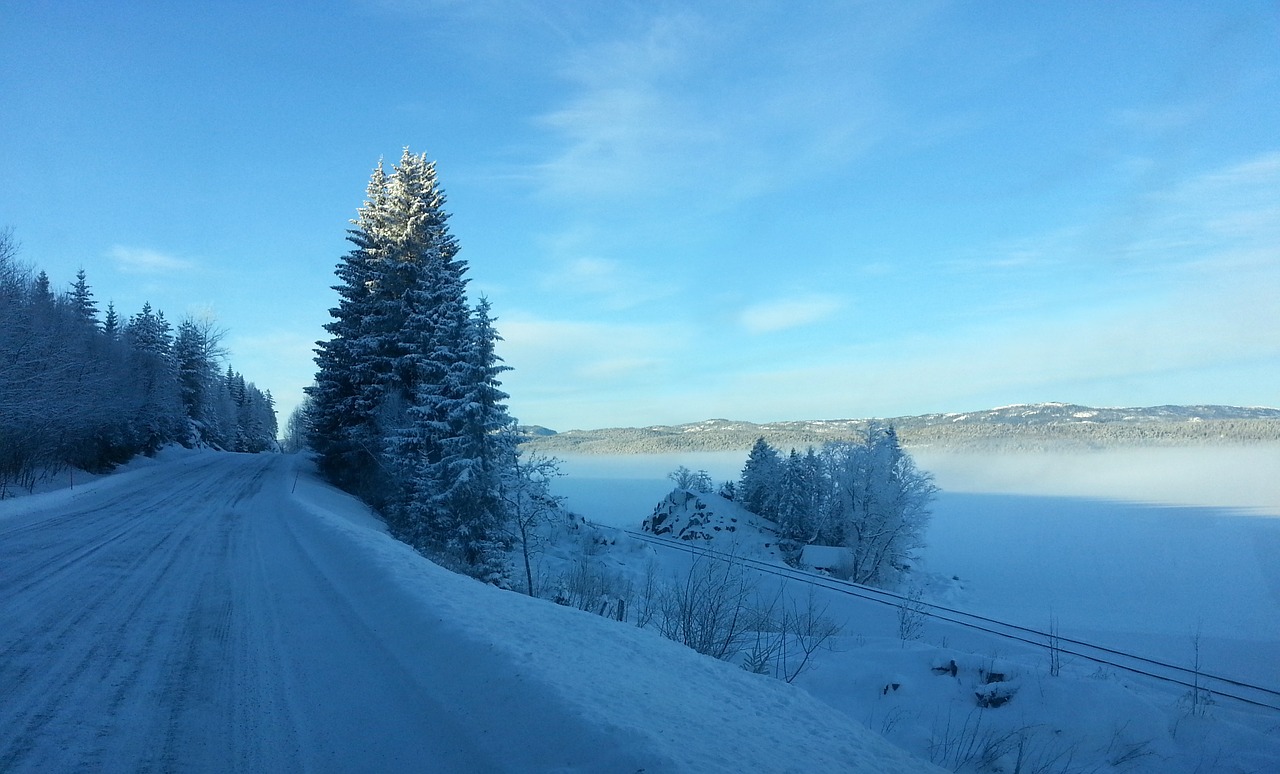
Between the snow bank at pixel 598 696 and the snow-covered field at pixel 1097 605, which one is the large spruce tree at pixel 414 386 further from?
the snow bank at pixel 598 696

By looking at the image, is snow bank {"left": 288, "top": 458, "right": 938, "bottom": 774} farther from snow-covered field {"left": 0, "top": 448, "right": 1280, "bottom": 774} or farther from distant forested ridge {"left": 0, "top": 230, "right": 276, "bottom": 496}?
distant forested ridge {"left": 0, "top": 230, "right": 276, "bottom": 496}

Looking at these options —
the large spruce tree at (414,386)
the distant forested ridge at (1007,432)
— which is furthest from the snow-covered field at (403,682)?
the distant forested ridge at (1007,432)

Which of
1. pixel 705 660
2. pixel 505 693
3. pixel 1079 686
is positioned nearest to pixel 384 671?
pixel 505 693

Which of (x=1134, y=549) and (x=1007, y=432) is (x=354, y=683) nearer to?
(x=1134, y=549)

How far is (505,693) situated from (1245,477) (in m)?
66.8

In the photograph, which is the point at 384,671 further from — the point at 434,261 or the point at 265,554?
the point at 434,261

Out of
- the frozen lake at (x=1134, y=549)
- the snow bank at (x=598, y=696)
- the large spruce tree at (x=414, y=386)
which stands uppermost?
the large spruce tree at (x=414, y=386)

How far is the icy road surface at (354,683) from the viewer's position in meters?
4.48

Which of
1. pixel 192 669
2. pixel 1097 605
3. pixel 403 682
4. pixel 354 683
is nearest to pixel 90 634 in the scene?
pixel 192 669

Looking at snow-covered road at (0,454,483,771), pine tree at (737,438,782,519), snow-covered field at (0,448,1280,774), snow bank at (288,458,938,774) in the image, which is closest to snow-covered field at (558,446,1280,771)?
snow-covered field at (0,448,1280,774)

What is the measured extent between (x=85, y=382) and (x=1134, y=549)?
6527 cm

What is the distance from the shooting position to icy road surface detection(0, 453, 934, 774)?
4477 mm

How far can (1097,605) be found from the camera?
1417 inches

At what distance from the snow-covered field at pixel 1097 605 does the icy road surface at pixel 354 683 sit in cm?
507
